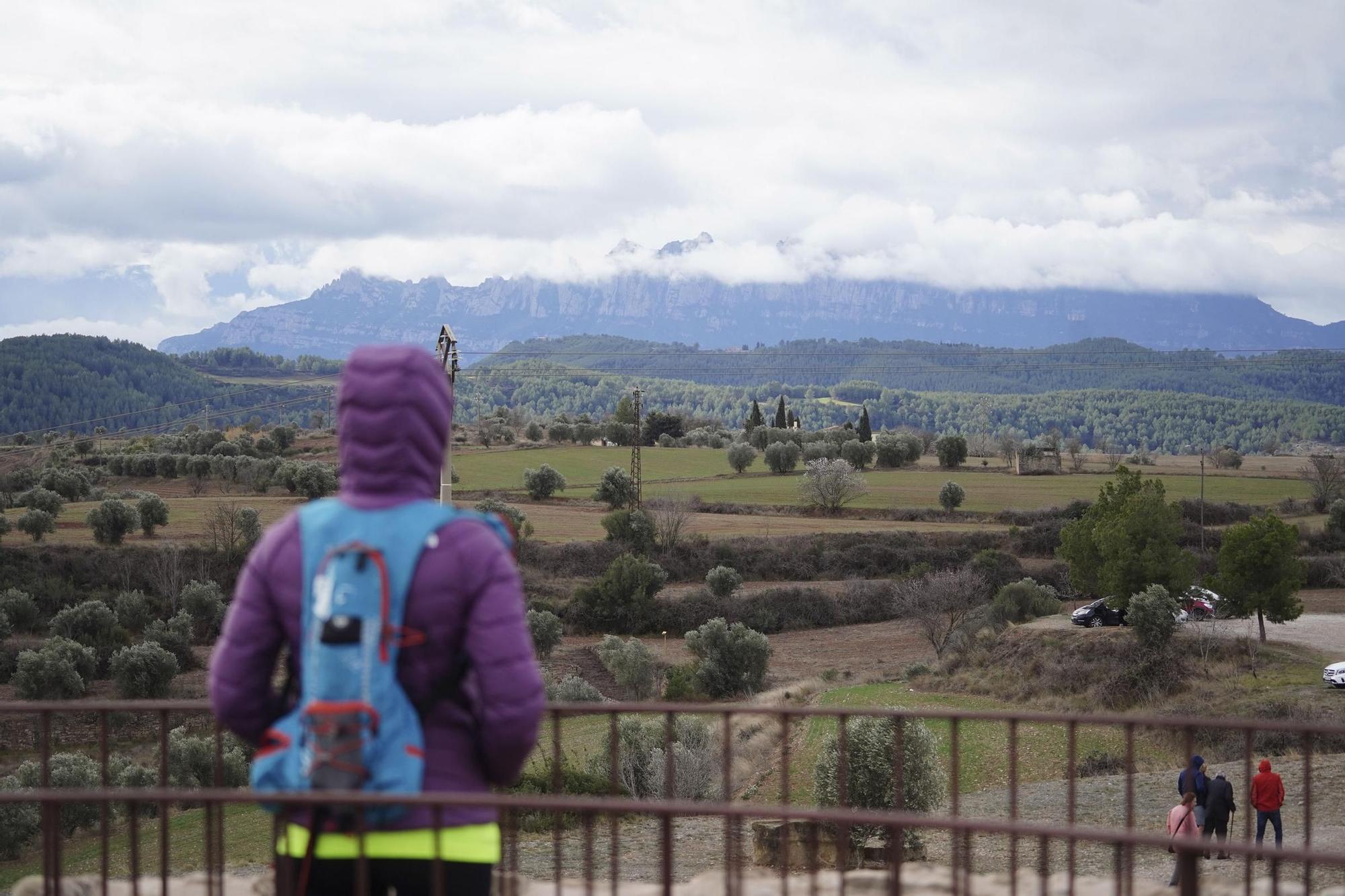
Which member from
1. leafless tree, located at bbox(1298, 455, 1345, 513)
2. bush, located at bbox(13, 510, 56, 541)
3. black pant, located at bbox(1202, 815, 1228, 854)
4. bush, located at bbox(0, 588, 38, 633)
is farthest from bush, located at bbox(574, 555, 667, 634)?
leafless tree, located at bbox(1298, 455, 1345, 513)

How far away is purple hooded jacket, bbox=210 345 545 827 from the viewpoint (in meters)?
2.58

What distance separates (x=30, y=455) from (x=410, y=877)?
87.4 meters

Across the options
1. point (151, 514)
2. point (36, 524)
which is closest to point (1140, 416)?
point (151, 514)

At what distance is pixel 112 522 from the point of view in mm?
51562

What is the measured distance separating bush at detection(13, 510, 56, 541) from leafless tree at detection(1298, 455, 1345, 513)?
64775 millimetres

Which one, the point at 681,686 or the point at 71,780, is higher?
the point at 71,780

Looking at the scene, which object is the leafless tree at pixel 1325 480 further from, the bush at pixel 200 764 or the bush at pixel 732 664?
the bush at pixel 200 764

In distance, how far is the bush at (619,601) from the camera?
4766 centimetres

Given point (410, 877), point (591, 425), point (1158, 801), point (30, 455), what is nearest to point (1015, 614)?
point (1158, 801)

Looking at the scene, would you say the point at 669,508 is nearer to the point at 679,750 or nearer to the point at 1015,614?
the point at 1015,614

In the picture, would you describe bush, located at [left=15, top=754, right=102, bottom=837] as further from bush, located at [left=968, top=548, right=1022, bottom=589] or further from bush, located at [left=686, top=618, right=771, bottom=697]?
bush, located at [left=968, top=548, right=1022, bottom=589]

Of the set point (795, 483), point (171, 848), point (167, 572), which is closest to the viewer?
point (171, 848)

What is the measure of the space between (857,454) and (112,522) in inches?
1932

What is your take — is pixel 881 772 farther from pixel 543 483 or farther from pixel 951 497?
pixel 543 483
